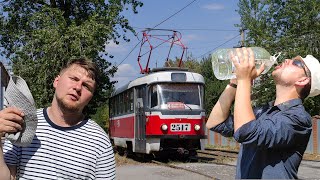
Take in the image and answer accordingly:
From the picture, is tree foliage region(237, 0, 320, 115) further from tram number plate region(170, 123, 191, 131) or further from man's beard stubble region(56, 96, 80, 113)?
man's beard stubble region(56, 96, 80, 113)

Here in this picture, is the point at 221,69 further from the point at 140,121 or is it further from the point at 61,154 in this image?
the point at 140,121

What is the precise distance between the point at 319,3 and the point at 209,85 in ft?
67.6

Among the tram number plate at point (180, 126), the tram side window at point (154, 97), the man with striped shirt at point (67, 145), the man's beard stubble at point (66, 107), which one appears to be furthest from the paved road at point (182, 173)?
the man's beard stubble at point (66, 107)

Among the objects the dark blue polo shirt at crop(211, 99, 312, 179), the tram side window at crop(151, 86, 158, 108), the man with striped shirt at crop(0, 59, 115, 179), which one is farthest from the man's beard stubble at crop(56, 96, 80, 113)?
the tram side window at crop(151, 86, 158, 108)

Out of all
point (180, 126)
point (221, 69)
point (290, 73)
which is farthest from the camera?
point (180, 126)

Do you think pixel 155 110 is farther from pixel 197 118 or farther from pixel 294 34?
pixel 294 34

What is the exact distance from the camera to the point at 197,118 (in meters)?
19.2

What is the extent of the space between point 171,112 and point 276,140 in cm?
1607

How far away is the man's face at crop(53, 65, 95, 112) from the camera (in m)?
3.39

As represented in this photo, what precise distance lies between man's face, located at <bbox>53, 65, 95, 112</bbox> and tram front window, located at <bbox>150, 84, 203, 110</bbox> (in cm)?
1551

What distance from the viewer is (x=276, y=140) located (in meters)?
2.94

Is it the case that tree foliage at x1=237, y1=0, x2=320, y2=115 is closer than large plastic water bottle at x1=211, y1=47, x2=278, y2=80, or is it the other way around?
large plastic water bottle at x1=211, y1=47, x2=278, y2=80

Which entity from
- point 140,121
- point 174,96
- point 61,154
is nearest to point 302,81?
point 61,154

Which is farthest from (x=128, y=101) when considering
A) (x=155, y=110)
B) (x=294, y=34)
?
(x=294, y=34)
